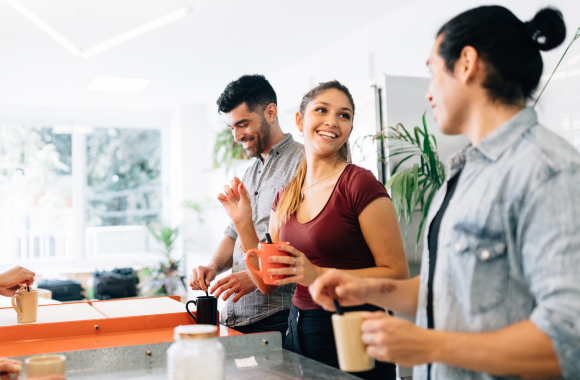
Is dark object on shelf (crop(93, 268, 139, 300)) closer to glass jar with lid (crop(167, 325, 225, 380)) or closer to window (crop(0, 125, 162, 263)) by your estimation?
window (crop(0, 125, 162, 263))

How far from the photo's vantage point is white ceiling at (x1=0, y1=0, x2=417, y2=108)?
3525 millimetres

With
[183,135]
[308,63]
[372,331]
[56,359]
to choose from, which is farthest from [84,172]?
[372,331]

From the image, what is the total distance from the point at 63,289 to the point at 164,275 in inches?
53.3

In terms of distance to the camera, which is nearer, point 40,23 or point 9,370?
point 9,370

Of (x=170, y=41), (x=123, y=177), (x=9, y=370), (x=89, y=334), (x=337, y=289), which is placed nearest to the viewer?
(x=337, y=289)

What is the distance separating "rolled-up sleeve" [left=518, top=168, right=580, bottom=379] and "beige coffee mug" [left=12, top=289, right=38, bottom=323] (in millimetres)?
1342

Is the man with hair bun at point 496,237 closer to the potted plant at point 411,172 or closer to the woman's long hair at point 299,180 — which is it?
the woman's long hair at point 299,180

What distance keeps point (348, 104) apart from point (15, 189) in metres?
5.58

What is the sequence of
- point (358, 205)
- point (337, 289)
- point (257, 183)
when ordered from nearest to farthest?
1. point (337, 289)
2. point (358, 205)
3. point (257, 183)

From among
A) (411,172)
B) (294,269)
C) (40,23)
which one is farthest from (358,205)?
(40,23)

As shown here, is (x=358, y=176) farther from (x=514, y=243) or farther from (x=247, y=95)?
(x=247, y=95)

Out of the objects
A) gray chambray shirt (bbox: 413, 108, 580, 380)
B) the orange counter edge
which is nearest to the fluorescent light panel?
the orange counter edge

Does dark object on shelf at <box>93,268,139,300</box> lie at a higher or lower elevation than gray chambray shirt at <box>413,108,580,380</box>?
lower

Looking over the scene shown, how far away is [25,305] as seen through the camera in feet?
4.89
